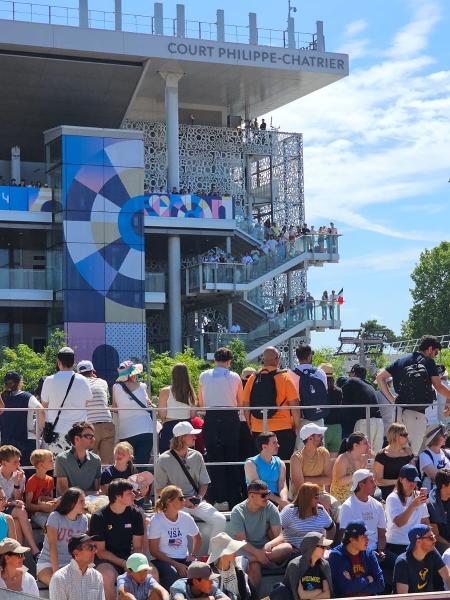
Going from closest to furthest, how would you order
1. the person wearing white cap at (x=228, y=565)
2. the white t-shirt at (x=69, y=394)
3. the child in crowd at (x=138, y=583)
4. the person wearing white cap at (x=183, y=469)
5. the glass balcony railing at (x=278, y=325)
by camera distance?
the child in crowd at (x=138, y=583) → the person wearing white cap at (x=228, y=565) → the person wearing white cap at (x=183, y=469) → the white t-shirt at (x=69, y=394) → the glass balcony railing at (x=278, y=325)

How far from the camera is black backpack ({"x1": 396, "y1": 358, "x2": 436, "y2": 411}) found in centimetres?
1548

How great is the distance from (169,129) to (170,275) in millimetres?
6392

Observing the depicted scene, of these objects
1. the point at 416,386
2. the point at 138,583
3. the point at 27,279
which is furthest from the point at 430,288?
the point at 138,583

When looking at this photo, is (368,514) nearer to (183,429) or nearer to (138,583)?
(183,429)

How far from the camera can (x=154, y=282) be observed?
5391cm

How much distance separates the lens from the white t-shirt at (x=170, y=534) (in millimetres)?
12234

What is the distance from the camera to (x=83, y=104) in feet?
182

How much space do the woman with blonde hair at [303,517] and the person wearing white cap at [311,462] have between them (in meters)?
0.76

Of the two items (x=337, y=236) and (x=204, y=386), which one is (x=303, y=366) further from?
(x=337, y=236)

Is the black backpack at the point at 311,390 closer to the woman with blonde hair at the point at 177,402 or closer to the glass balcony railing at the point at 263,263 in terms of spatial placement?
the woman with blonde hair at the point at 177,402

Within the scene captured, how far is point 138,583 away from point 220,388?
3.81m

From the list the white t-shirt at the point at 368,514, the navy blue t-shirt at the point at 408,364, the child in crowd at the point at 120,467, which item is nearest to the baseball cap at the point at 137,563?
the child in crowd at the point at 120,467

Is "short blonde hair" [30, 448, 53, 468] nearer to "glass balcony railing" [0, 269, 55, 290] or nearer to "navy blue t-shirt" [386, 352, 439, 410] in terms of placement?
"navy blue t-shirt" [386, 352, 439, 410]

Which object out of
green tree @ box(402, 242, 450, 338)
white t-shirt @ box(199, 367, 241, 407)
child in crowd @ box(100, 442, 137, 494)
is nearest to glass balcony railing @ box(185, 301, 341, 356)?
white t-shirt @ box(199, 367, 241, 407)
